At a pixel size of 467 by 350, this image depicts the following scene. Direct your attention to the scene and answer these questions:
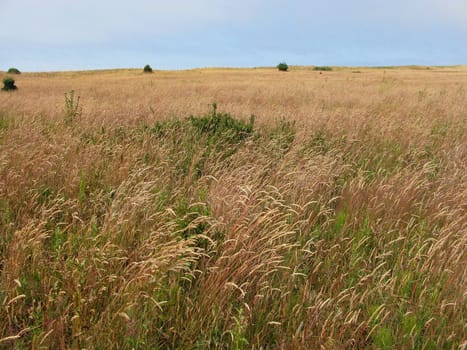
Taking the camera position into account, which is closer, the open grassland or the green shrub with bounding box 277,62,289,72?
the open grassland

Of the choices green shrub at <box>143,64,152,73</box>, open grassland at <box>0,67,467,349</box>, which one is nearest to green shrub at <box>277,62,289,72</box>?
green shrub at <box>143,64,152,73</box>

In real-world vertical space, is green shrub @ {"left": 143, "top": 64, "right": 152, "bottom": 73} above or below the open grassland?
above

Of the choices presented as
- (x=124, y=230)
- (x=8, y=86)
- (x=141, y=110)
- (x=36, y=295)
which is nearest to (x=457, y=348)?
(x=124, y=230)

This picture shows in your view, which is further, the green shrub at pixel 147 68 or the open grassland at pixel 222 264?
the green shrub at pixel 147 68

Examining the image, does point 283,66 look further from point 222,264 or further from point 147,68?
point 222,264

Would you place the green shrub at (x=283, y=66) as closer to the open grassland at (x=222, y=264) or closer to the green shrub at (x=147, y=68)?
the green shrub at (x=147, y=68)

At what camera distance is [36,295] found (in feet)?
6.63

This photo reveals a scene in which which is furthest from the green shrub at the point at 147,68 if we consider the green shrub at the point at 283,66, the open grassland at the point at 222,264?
the open grassland at the point at 222,264

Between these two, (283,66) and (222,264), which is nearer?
(222,264)

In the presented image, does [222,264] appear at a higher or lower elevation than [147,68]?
lower

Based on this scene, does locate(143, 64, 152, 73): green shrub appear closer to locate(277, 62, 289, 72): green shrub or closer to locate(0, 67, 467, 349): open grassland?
locate(277, 62, 289, 72): green shrub

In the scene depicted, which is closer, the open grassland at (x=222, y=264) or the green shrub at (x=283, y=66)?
the open grassland at (x=222, y=264)

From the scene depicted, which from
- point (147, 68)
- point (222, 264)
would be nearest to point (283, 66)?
point (147, 68)

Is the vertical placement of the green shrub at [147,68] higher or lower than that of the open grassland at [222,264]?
higher
